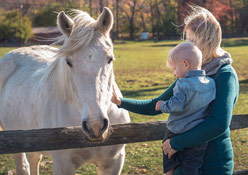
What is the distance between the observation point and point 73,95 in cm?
264

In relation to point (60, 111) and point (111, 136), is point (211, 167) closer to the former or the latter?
point (111, 136)

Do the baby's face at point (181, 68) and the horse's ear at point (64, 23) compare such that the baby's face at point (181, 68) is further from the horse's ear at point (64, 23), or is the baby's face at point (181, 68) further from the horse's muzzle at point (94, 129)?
the horse's ear at point (64, 23)

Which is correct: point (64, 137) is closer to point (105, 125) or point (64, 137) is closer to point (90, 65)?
point (105, 125)

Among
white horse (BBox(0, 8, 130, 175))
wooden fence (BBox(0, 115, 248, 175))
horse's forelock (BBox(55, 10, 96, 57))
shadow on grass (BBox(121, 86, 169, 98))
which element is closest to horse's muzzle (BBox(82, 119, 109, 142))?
white horse (BBox(0, 8, 130, 175))

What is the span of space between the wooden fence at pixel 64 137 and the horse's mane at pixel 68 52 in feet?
1.37

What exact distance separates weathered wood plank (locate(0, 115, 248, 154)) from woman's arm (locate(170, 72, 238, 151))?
0.75 m

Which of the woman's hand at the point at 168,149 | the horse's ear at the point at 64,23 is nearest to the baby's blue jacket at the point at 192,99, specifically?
the woman's hand at the point at 168,149

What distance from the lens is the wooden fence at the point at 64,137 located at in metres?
2.26

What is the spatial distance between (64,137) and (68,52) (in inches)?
29.0

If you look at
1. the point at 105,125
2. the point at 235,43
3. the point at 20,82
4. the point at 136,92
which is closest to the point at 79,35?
the point at 105,125

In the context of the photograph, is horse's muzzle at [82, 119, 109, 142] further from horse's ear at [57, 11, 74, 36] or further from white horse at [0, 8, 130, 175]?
horse's ear at [57, 11, 74, 36]

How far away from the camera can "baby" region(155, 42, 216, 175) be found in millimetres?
1838

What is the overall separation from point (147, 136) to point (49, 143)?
917 mm

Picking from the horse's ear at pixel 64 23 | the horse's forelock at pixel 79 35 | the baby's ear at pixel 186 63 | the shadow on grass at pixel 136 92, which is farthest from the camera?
the shadow on grass at pixel 136 92
